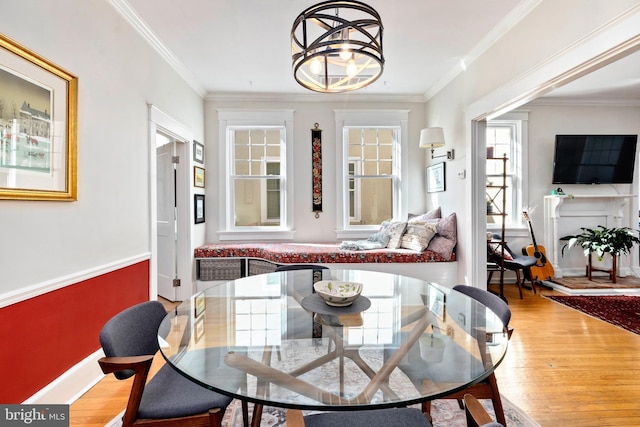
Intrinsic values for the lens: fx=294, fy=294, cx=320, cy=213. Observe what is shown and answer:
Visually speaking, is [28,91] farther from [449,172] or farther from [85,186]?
[449,172]

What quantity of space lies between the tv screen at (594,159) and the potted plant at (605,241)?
75 centimetres

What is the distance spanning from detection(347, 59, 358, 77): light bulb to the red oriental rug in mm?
3542

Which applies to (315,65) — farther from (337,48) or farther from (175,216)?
(175,216)

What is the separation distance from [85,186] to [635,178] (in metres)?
6.85

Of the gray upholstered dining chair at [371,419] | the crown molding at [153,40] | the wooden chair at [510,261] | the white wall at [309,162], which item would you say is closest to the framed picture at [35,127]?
the crown molding at [153,40]

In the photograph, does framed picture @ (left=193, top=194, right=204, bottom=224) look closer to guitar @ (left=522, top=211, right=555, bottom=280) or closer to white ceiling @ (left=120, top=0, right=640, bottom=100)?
white ceiling @ (left=120, top=0, right=640, bottom=100)

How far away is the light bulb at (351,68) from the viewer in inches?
64.2

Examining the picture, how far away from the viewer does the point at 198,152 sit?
3.95 m

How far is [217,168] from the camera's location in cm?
427

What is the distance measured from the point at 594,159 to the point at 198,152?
5.72m

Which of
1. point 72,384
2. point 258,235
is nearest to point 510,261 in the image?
point 258,235

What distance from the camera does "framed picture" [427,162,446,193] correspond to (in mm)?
3801

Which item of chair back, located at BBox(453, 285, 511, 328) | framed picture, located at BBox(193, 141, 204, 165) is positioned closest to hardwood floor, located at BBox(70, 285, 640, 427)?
chair back, located at BBox(453, 285, 511, 328)

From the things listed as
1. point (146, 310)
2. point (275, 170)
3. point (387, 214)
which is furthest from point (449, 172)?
point (146, 310)
